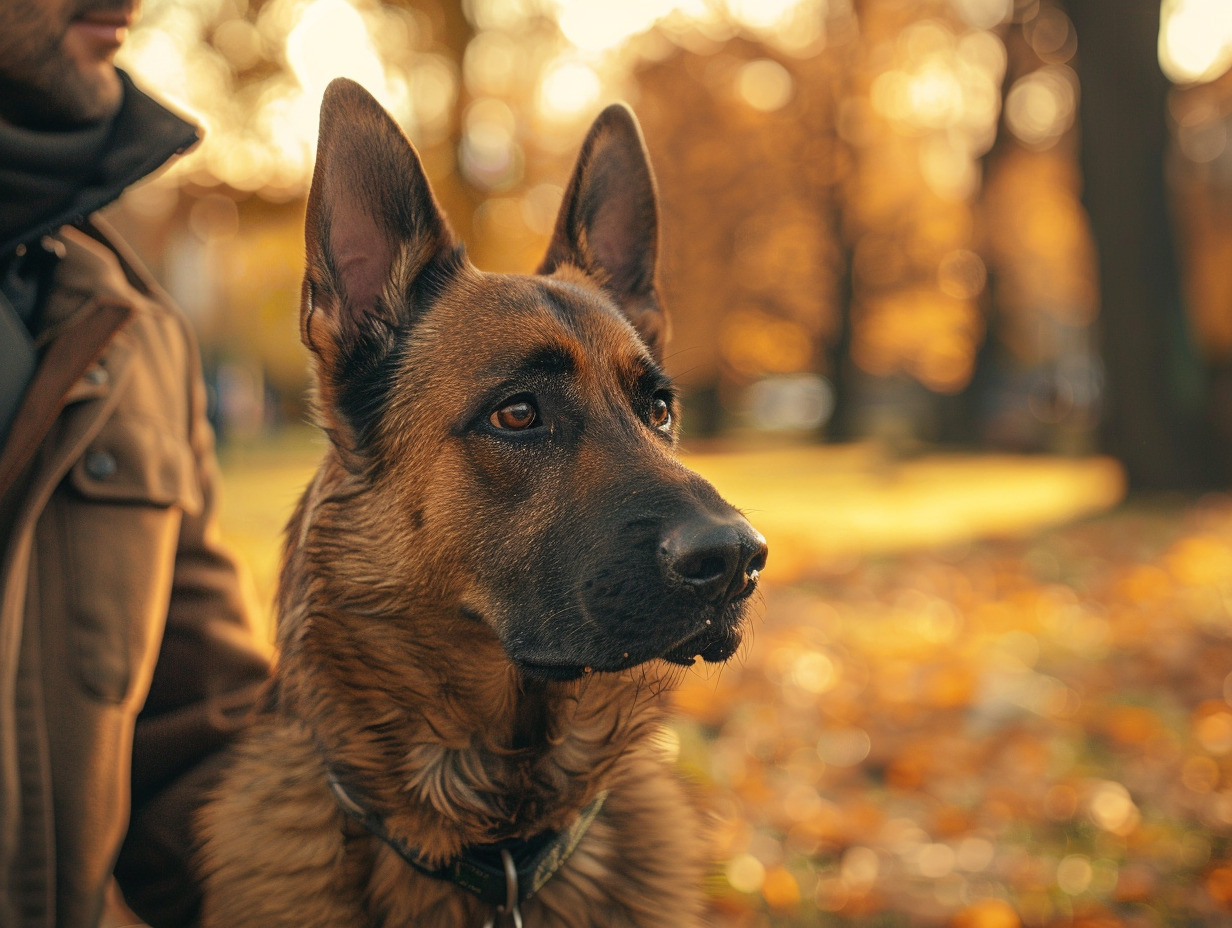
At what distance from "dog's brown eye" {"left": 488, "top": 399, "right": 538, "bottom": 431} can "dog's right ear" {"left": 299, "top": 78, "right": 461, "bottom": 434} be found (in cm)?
35

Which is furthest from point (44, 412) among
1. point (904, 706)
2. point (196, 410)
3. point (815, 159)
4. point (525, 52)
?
point (815, 159)

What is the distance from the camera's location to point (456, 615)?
7.66ft

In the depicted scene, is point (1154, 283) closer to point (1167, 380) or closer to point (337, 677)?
point (1167, 380)

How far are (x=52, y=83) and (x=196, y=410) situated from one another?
3.08 ft

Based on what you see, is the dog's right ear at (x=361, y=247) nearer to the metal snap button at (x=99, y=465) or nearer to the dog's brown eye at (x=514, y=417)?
the dog's brown eye at (x=514, y=417)

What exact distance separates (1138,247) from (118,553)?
38.5ft

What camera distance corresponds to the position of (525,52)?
12344 millimetres

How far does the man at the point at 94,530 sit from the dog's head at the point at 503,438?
52 centimetres

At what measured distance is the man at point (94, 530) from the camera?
86.8 inches

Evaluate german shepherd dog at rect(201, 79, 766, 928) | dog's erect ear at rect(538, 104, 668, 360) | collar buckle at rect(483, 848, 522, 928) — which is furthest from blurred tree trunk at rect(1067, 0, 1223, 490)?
collar buckle at rect(483, 848, 522, 928)

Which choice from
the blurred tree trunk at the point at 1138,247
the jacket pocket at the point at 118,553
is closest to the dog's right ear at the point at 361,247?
the jacket pocket at the point at 118,553

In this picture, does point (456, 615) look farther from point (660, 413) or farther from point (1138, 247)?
point (1138, 247)

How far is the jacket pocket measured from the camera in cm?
230

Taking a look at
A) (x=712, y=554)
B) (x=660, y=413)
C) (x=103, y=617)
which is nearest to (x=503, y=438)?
(x=660, y=413)
